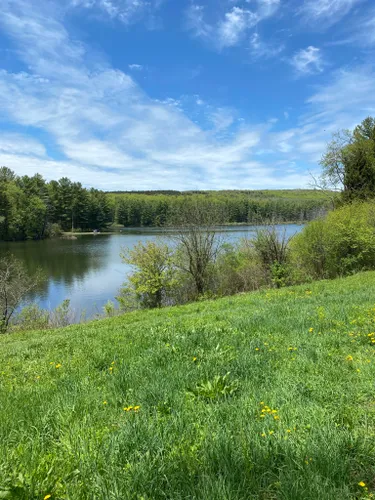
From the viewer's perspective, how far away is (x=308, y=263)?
20.7 meters

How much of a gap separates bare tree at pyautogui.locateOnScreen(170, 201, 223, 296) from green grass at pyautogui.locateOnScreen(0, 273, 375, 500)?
14899 mm

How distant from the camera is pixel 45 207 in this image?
8088 centimetres

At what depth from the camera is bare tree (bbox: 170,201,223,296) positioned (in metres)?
19.6

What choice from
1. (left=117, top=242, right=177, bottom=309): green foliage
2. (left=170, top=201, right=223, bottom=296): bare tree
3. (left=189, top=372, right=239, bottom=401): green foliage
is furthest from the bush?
(left=189, top=372, right=239, bottom=401): green foliage

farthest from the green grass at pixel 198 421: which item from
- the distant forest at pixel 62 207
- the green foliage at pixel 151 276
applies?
the distant forest at pixel 62 207

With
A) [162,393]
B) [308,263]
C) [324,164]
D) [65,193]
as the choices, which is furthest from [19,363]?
[65,193]

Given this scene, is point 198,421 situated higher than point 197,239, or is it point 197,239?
point 197,239

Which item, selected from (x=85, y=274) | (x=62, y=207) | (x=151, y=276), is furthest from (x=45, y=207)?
(x=151, y=276)

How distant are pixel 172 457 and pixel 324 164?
1419 inches

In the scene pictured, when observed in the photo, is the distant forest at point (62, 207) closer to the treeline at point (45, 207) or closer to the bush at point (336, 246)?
the treeline at point (45, 207)

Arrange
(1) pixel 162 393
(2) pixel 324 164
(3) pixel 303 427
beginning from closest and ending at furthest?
(3) pixel 303 427
(1) pixel 162 393
(2) pixel 324 164

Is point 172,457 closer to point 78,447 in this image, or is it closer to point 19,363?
point 78,447

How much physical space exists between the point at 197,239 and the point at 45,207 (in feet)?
238

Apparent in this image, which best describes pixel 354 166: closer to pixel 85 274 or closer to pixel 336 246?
pixel 336 246
